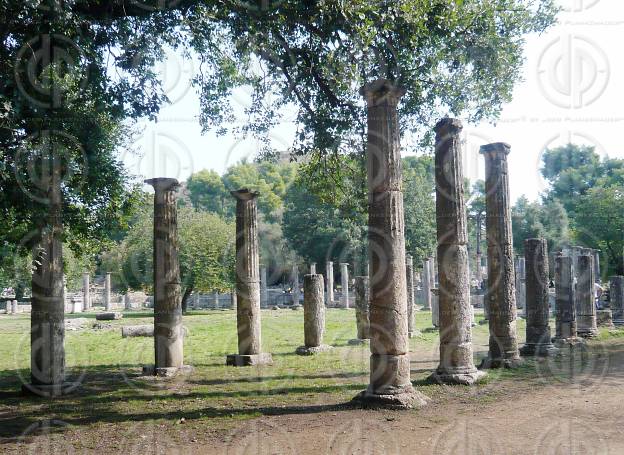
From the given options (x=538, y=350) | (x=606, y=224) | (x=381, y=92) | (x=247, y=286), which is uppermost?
(x=606, y=224)

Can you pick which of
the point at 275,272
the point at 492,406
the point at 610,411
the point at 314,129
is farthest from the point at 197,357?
the point at 275,272

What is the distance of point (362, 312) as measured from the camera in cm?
1755

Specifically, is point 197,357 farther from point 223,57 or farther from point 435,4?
point 435,4

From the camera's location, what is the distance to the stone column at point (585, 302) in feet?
58.3

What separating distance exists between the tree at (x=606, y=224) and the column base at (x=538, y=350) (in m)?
28.2

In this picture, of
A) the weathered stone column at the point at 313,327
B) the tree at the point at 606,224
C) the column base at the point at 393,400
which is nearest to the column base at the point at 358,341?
the weathered stone column at the point at 313,327

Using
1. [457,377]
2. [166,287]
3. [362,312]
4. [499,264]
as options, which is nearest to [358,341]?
[362,312]

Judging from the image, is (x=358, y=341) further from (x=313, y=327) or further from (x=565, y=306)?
(x=565, y=306)

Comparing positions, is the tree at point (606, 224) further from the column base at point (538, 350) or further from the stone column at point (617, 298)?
the column base at point (538, 350)

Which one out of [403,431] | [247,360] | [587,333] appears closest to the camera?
[403,431]

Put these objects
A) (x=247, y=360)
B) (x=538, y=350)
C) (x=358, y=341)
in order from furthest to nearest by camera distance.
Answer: (x=358, y=341)
(x=538, y=350)
(x=247, y=360)

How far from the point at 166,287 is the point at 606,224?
116 ft

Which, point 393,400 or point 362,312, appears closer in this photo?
point 393,400

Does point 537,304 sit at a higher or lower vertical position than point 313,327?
higher
